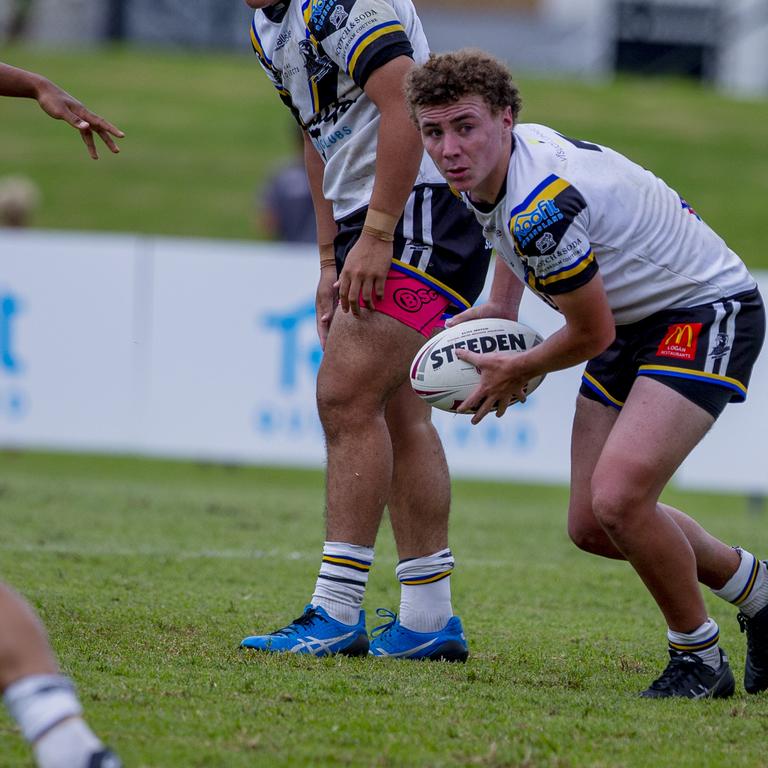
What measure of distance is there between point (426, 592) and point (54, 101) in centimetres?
207

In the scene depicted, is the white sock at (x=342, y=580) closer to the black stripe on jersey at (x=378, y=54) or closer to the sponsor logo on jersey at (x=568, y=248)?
the sponsor logo on jersey at (x=568, y=248)

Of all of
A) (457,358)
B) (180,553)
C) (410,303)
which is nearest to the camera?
(457,358)

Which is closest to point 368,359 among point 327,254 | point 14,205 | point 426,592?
point 327,254

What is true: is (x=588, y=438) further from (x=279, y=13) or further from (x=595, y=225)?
(x=279, y=13)

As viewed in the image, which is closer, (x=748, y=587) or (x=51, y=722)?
(x=51, y=722)

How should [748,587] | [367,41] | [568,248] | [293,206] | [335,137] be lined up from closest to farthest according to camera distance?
[568,248], [367,41], [748,587], [335,137], [293,206]

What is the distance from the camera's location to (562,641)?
5.16 m

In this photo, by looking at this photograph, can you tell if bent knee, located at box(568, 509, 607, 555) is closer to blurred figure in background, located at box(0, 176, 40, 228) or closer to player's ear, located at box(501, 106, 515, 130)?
player's ear, located at box(501, 106, 515, 130)

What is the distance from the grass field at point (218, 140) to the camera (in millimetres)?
20766

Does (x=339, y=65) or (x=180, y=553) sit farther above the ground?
(x=339, y=65)

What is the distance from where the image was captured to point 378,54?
14.6ft

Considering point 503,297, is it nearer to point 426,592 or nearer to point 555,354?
point 555,354

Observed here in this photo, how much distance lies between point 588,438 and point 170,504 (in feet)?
15.8

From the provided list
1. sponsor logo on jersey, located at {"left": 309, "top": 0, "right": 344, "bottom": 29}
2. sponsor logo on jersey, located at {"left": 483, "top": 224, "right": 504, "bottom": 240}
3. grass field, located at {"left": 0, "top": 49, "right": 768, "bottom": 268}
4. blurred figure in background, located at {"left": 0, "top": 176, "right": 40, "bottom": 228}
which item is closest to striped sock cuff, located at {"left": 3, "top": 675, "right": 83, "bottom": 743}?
sponsor logo on jersey, located at {"left": 483, "top": 224, "right": 504, "bottom": 240}
